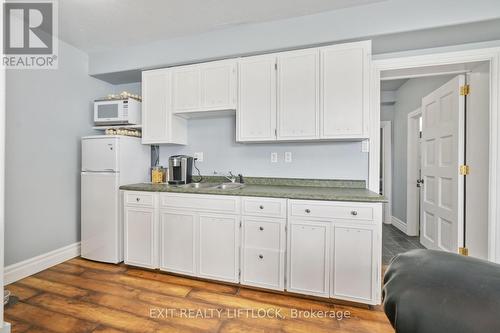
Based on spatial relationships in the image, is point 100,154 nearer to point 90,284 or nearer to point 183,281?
point 90,284

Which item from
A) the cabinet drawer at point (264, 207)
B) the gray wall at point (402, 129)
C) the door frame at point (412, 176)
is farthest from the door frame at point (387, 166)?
the cabinet drawer at point (264, 207)

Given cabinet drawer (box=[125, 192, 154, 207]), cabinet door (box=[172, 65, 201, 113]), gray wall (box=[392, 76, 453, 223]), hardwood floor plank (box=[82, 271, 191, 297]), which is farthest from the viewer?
gray wall (box=[392, 76, 453, 223])

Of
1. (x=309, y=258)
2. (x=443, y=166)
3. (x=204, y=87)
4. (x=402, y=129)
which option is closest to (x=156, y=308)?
(x=309, y=258)

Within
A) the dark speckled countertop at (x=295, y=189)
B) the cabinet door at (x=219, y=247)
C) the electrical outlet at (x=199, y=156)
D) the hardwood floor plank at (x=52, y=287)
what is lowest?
the hardwood floor plank at (x=52, y=287)

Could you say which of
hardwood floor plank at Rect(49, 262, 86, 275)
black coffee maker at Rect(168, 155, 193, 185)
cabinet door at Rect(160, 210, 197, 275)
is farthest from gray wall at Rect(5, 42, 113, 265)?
cabinet door at Rect(160, 210, 197, 275)

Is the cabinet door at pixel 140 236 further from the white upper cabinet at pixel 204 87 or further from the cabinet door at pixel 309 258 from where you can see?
the cabinet door at pixel 309 258

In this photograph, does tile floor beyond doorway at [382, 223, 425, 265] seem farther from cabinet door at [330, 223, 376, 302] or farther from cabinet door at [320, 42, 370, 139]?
cabinet door at [320, 42, 370, 139]

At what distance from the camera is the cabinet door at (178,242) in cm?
233

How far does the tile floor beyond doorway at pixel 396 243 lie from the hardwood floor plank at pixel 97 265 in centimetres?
298

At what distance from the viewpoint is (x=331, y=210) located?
76.7 inches

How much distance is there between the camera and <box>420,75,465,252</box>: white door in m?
2.38

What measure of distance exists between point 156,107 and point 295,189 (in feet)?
6.16

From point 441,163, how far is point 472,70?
1.00m

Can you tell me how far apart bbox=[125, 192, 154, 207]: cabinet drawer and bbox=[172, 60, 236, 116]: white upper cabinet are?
100cm
